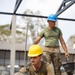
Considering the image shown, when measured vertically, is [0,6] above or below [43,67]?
above

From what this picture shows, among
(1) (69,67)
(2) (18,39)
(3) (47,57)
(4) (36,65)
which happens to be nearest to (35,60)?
(4) (36,65)

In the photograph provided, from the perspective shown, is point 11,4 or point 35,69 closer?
point 35,69

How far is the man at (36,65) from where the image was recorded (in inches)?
115

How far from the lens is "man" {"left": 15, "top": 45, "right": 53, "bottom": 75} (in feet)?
9.60

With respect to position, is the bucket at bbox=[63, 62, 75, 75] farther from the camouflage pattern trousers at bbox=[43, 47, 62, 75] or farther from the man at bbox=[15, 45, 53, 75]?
the man at bbox=[15, 45, 53, 75]

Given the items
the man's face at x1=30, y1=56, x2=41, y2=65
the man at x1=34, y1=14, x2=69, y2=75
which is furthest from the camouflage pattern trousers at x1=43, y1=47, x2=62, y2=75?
the man's face at x1=30, y1=56, x2=41, y2=65

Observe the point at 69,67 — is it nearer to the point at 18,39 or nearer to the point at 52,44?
the point at 52,44

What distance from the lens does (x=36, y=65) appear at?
3.05m

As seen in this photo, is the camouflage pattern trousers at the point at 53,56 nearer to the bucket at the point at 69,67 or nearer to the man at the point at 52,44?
the man at the point at 52,44

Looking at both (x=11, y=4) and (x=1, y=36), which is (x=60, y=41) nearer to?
(x=11, y=4)

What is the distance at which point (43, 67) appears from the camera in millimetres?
3129

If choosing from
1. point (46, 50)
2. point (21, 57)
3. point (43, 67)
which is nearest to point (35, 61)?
point (43, 67)

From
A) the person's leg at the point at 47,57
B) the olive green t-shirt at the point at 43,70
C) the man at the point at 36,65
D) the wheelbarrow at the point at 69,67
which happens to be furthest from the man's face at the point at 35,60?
the wheelbarrow at the point at 69,67

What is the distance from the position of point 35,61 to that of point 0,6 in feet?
21.9
